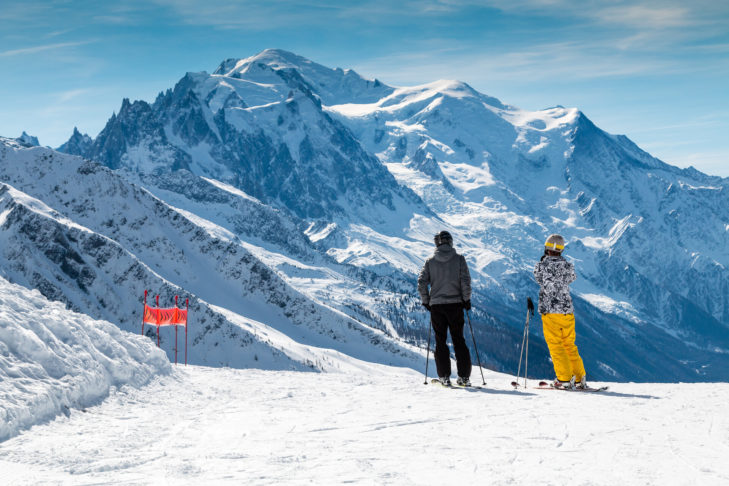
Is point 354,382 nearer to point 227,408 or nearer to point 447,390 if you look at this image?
point 447,390

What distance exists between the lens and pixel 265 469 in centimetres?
1066

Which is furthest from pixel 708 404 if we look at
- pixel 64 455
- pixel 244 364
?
pixel 244 364

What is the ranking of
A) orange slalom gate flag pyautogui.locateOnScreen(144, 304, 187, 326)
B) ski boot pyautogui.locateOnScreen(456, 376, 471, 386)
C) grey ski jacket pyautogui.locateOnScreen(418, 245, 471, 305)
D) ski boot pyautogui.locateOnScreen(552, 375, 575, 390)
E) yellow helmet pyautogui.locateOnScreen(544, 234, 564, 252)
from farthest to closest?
orange slalom gate flag pyautogui.locateOnScreen(144, 304, 187, 326)
ski boot pyautogui.locateOnScreen(456, 376, 471, 386)
ski boot pyautogui.locateOnScreen(552, 375, 575, 390)
yellow helmet pyautogui.locateOnScreen(544, 234, 564, 252)
grey ski jacket pyautogui.locateOnScreen(418, 245, 471, 305)

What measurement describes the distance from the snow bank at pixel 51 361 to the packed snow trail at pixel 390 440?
16.1 inches

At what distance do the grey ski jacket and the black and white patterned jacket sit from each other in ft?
6.28

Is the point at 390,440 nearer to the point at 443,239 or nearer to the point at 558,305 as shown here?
the point at 443,239

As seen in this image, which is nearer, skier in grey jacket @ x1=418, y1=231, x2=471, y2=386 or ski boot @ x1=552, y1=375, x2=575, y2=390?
skier in grey jacket @ x1=418, y1=231, x2=471, y2=386

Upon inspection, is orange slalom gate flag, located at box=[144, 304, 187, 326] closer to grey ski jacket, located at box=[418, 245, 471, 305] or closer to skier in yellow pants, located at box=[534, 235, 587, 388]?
grey ski jacket, located at box=[418, 245, 471, 305]

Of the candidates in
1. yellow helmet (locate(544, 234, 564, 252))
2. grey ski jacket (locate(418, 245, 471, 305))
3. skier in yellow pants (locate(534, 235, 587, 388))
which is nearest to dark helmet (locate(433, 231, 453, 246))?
grey ski jacket (locate(418, 245, 471, 305))

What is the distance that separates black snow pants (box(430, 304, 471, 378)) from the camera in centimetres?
1816

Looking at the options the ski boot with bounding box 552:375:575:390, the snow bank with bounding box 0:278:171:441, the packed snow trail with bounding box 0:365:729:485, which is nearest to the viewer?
the packed snow trail with bounding box 0:365:729:485

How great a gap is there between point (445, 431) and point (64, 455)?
632 centimetres

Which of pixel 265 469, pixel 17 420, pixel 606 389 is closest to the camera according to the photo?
pixel 265 469

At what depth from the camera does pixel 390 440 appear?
12.6 metres
